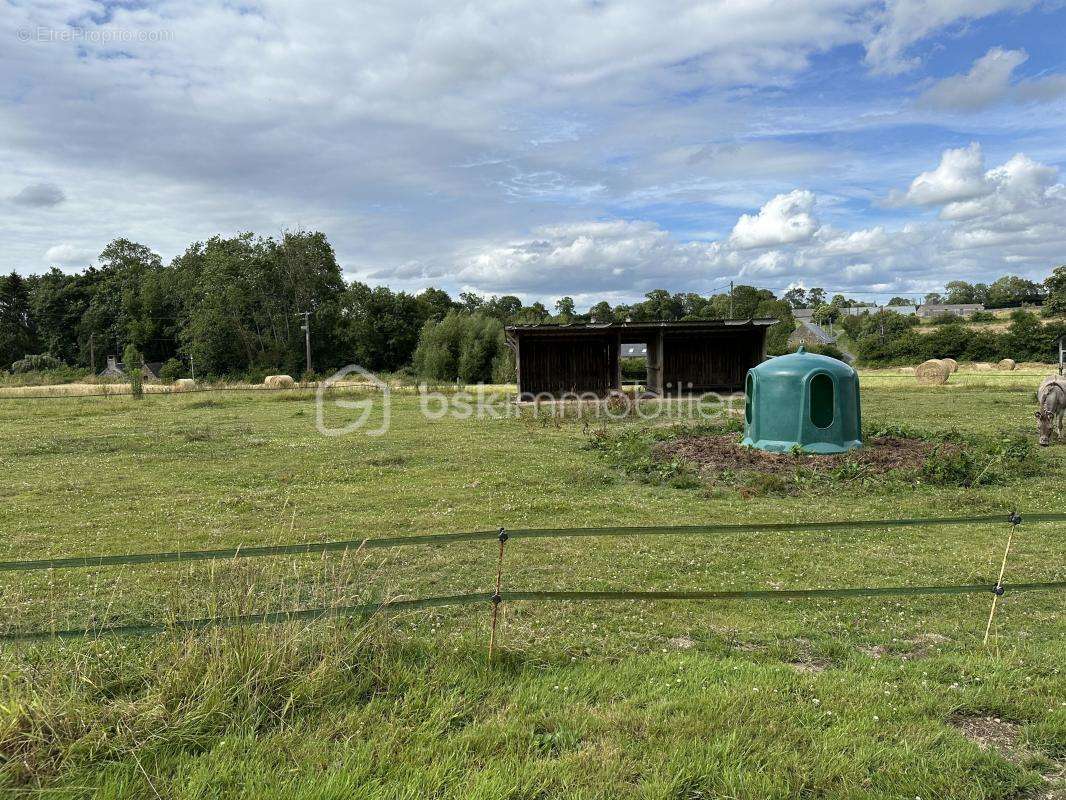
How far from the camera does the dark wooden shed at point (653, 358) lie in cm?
2581

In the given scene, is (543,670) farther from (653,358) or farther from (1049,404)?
(653,358)

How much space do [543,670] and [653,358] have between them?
23.0 meters

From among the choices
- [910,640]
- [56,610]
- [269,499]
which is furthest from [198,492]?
[910,640]

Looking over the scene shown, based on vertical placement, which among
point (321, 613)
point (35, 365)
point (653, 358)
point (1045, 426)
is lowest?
point (321, 613)

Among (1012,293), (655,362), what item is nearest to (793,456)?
(655,362)

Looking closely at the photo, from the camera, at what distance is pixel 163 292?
71.6m

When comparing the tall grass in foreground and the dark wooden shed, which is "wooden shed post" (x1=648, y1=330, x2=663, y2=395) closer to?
the dark wooden shed

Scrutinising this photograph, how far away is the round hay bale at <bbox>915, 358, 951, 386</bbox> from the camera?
118ft

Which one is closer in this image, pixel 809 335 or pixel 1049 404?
pixel 1049 404

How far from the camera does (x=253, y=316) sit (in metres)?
63.2

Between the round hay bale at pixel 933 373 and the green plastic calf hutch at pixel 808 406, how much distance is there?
2664 cm

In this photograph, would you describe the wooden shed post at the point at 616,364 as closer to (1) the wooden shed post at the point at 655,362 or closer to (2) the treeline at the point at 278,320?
(1) the wooden shed post at the point at 655,362

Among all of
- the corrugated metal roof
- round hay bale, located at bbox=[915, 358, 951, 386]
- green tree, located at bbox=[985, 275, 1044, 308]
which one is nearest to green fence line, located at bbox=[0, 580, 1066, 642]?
the corrugated metal roof

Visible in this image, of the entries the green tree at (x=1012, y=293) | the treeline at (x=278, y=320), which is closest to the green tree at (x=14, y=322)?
the treeline at (x=278, y=320)
